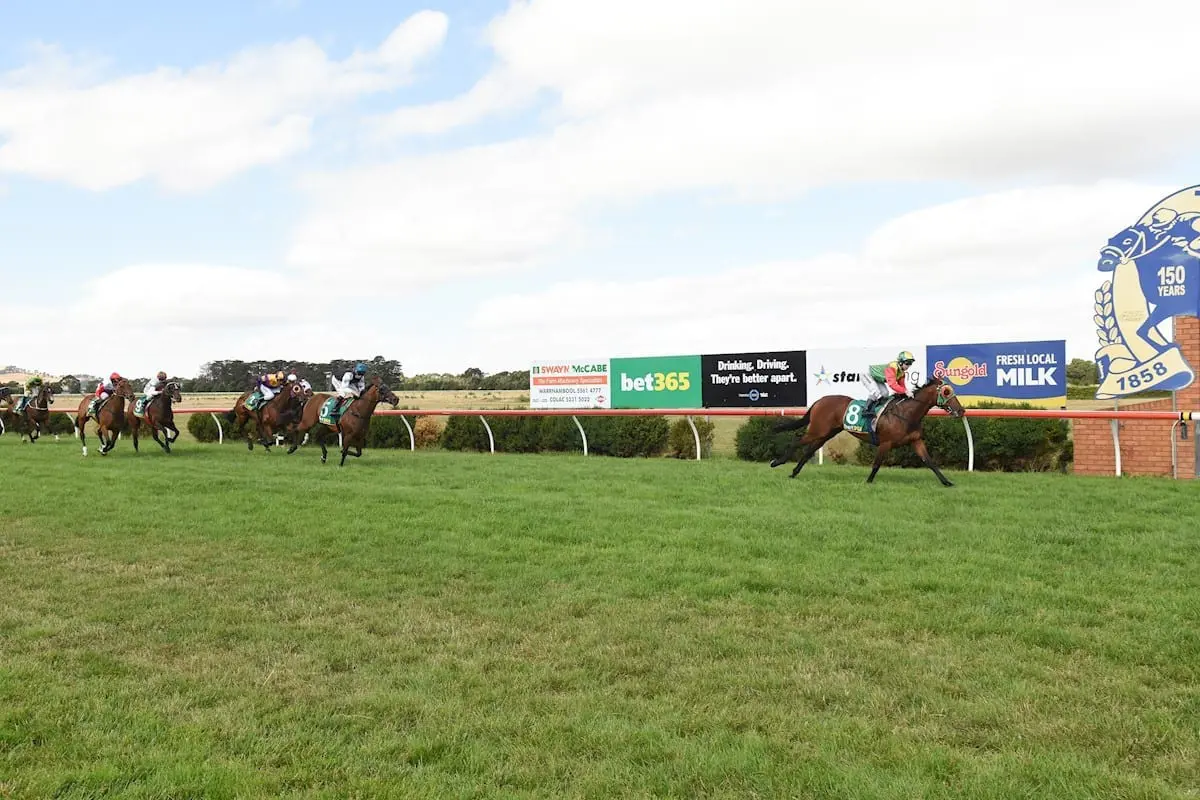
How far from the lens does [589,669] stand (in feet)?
14.3

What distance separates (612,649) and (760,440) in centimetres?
1126

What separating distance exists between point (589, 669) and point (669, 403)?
59.0 ft

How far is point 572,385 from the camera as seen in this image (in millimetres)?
23438

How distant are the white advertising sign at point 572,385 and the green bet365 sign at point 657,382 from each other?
30cm

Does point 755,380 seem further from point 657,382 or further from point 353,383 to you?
point 353,383

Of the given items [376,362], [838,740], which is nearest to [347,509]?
[838,740]

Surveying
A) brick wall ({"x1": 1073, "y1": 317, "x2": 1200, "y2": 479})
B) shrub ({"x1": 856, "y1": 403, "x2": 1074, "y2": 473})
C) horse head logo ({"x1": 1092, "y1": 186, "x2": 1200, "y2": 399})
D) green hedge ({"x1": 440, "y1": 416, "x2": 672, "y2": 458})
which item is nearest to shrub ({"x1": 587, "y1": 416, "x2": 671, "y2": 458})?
green hedge ({"x1": 440, "y1": 416, "x2": 672, "y2": 458})

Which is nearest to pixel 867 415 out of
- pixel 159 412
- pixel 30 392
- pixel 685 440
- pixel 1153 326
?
pixel 1153 326

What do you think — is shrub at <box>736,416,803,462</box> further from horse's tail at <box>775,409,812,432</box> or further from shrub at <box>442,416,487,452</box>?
shrub at <box>442,416,487,452</box>

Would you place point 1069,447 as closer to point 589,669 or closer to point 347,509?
point 347,509

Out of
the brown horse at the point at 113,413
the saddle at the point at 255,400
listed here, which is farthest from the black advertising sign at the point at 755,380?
the brown horse at the point at 113,413

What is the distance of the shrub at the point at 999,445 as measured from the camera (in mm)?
13617

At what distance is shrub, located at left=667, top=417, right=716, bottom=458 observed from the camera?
16.9 metres

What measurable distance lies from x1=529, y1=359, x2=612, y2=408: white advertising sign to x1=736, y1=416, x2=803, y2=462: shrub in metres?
7.23
